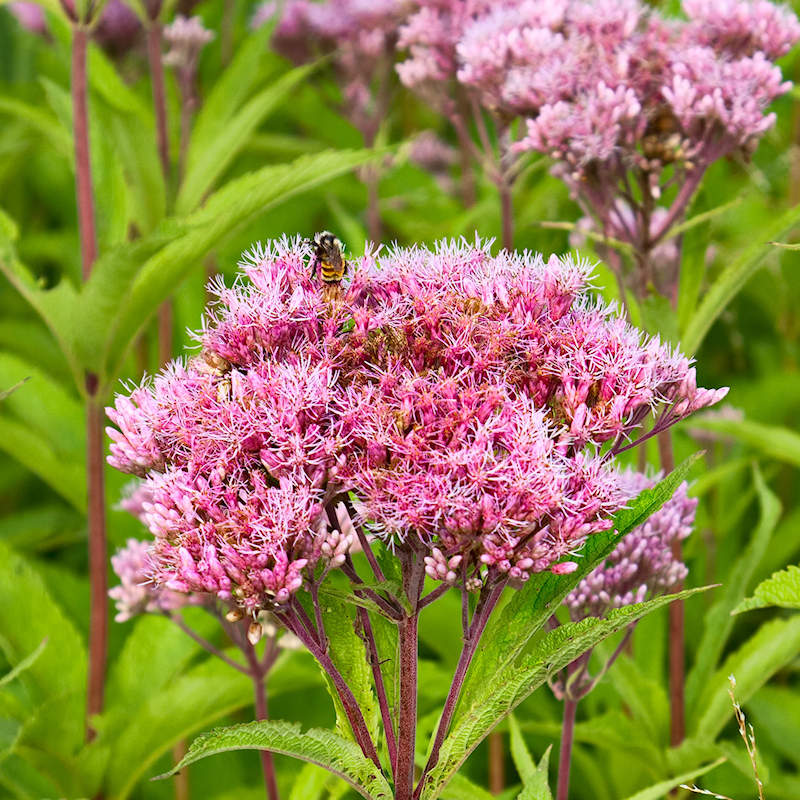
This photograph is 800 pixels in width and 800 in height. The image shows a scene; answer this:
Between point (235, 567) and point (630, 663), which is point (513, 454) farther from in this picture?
point (630, 663)

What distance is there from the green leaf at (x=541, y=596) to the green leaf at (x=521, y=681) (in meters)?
0.02

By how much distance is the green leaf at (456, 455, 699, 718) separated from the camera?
1.23m

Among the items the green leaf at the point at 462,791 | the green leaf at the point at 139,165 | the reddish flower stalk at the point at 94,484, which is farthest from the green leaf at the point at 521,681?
the green leaf at the point at 139,165

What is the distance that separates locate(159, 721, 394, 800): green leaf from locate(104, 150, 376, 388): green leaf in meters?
0.88

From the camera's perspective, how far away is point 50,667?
2.02 m

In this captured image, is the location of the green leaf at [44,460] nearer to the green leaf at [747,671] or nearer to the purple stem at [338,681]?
the purple stem at [338,681]

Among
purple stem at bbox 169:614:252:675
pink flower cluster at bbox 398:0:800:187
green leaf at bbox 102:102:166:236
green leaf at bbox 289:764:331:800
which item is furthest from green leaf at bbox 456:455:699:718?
green leaf at bbox 102:102:166:236

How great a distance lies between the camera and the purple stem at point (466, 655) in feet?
4.20

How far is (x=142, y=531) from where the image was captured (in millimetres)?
2441

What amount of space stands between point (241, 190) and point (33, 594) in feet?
2.76

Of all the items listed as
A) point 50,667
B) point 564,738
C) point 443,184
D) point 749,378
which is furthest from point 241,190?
point 749,378

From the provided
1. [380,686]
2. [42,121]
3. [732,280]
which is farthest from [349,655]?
[42,121]

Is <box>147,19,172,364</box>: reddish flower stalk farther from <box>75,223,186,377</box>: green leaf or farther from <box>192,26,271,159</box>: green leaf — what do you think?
<box>75,223,186,377</box>: green leaf

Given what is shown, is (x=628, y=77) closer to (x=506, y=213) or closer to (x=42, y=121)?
(x=506, y=213)
